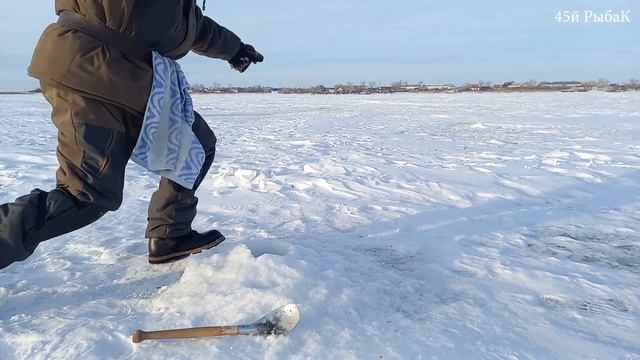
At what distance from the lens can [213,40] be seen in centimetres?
263

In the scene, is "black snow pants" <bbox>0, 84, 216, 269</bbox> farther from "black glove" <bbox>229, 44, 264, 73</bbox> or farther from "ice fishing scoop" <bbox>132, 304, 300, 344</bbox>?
"black glove" <bbox>229, 44, 264, 73</bbox>

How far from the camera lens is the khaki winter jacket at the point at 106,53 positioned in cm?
196

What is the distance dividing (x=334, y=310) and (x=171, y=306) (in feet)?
2.08

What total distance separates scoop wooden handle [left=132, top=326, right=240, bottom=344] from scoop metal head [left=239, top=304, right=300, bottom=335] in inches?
2.3

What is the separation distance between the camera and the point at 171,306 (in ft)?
6.63

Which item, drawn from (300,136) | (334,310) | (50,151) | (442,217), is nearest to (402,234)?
(442,217)

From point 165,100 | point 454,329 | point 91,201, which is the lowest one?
point 454,329

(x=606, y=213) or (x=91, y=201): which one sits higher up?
(x=91, y=201)

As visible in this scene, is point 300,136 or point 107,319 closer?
point 107,319

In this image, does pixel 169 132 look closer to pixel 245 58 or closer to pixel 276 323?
pixel 245 58

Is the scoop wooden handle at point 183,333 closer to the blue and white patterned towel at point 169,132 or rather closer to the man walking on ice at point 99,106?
the man walking on ice at point 99,106

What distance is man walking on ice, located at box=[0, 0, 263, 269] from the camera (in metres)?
1.94

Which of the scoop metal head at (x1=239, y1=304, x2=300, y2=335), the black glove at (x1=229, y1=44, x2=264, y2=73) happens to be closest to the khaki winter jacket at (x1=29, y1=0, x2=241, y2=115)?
the black glove at (x1=229, y1=44, x2=264, y2=73)

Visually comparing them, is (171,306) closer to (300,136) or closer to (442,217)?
(442,217)
